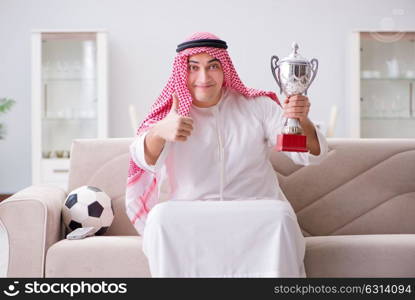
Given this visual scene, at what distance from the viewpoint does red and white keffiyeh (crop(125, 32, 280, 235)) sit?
2422 millimetres

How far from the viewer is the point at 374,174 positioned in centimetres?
299

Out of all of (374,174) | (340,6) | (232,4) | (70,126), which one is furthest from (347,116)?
(374,174)

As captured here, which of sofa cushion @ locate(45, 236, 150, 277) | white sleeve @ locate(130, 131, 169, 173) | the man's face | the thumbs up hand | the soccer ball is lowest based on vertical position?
sofa cushion @ locate(45, 236, 150, 277)

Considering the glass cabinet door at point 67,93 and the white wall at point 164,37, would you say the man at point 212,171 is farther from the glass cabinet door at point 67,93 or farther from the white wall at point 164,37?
the white wall at point 164,37

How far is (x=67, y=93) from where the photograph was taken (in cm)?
639

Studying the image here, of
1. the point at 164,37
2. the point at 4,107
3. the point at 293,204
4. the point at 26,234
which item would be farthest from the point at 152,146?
the point at 164,37

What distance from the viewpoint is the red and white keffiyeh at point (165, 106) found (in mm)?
2422

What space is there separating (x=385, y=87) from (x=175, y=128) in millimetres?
4827

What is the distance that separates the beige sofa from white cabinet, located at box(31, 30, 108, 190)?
323 cm

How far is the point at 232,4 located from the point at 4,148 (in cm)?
304

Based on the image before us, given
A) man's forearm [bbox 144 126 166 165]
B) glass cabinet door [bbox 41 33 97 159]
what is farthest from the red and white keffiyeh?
glass cabinet door [bbox 41 33 97 159]

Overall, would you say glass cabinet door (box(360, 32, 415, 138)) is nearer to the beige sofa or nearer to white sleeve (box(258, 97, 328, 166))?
the beige sofa

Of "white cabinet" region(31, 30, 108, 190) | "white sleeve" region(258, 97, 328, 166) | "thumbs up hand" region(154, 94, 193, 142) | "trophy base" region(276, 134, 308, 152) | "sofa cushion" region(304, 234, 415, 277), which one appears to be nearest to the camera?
"thumbs up hand" region(154, 94, 193, 142)

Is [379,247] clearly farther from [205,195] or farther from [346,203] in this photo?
[205,195]
